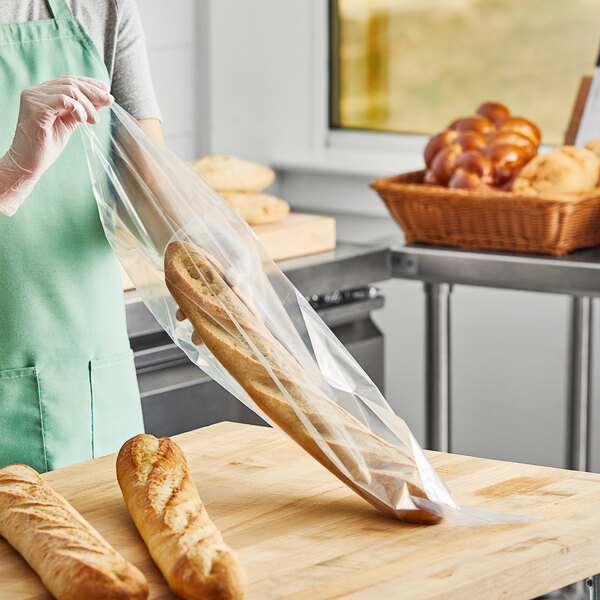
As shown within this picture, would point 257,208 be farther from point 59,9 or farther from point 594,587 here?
point 594,587

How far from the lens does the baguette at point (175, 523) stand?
875mm

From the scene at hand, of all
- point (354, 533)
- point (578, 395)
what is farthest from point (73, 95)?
point (578, 395)

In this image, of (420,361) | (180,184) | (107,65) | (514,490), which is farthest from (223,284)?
(420,361)

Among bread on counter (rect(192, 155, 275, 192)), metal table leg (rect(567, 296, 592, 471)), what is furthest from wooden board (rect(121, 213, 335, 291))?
metal table leg (rect(567, 296, 592, 471))

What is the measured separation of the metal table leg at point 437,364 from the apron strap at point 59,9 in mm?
1098

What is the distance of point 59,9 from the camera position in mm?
1481

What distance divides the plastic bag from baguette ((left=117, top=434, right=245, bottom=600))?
4.1 inches

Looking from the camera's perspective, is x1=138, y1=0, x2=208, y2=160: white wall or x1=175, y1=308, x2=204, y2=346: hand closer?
x1=175, y1=308, x2=204, y2=346: hand

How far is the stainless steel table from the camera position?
2.04m

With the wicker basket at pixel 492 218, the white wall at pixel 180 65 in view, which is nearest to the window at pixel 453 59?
the white wall at pixel 180 65

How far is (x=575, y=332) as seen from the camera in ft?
8.03

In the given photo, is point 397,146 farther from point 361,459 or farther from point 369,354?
point 361,459

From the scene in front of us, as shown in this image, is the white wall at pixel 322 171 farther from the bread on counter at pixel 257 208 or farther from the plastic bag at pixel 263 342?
the plastic bag at pixel 263 342

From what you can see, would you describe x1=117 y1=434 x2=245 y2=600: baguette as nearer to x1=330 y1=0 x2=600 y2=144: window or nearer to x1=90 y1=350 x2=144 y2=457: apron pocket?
x1=90 y1=350 x2=144 y2=457: apron pocket
